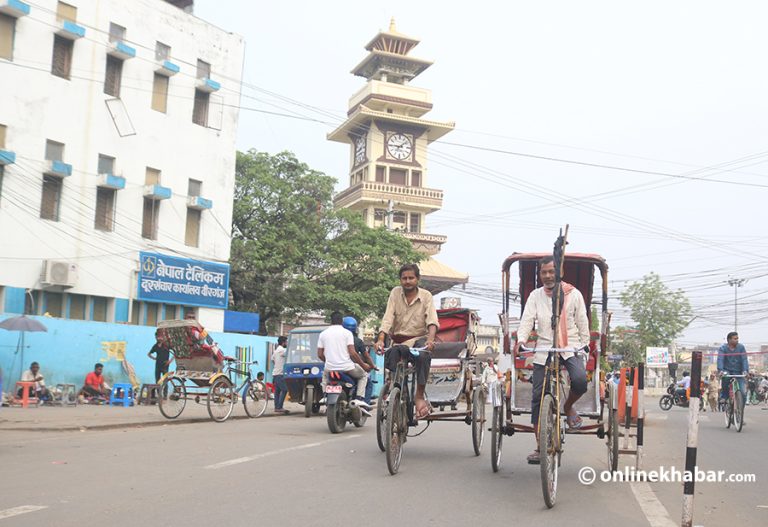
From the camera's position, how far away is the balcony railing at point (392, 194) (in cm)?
7856

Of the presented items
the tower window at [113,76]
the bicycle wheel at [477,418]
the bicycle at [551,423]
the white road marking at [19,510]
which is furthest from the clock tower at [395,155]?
the white road marking at [19,510]

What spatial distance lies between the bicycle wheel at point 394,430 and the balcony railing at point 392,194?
70.9 m

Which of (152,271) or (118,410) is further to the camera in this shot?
(152,271)

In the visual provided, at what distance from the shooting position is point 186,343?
47.5ft

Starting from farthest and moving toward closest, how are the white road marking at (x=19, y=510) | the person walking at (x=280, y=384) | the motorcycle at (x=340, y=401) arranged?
the person walking at (x=280, y=384) < the motorcycle at (x=340, y=401) < the white road marking at (x=19, y=510)

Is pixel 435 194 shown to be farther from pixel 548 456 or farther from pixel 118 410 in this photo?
pixel 548 456

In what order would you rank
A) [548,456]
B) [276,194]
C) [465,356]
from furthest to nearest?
1. [276,194]
2. [465,356]
3. [548,456]

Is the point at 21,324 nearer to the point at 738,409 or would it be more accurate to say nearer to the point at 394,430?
the point at 394,430

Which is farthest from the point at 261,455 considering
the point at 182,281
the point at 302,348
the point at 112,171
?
the point at 182,281

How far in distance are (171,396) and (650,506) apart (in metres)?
10.1

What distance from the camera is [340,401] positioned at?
1225 cm

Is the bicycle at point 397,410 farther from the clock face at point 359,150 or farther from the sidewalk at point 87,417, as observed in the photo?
the clock face at point 359,150

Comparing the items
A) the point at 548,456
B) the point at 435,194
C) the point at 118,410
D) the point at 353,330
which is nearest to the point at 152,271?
the point at 118,410

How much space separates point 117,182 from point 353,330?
17.0 m
